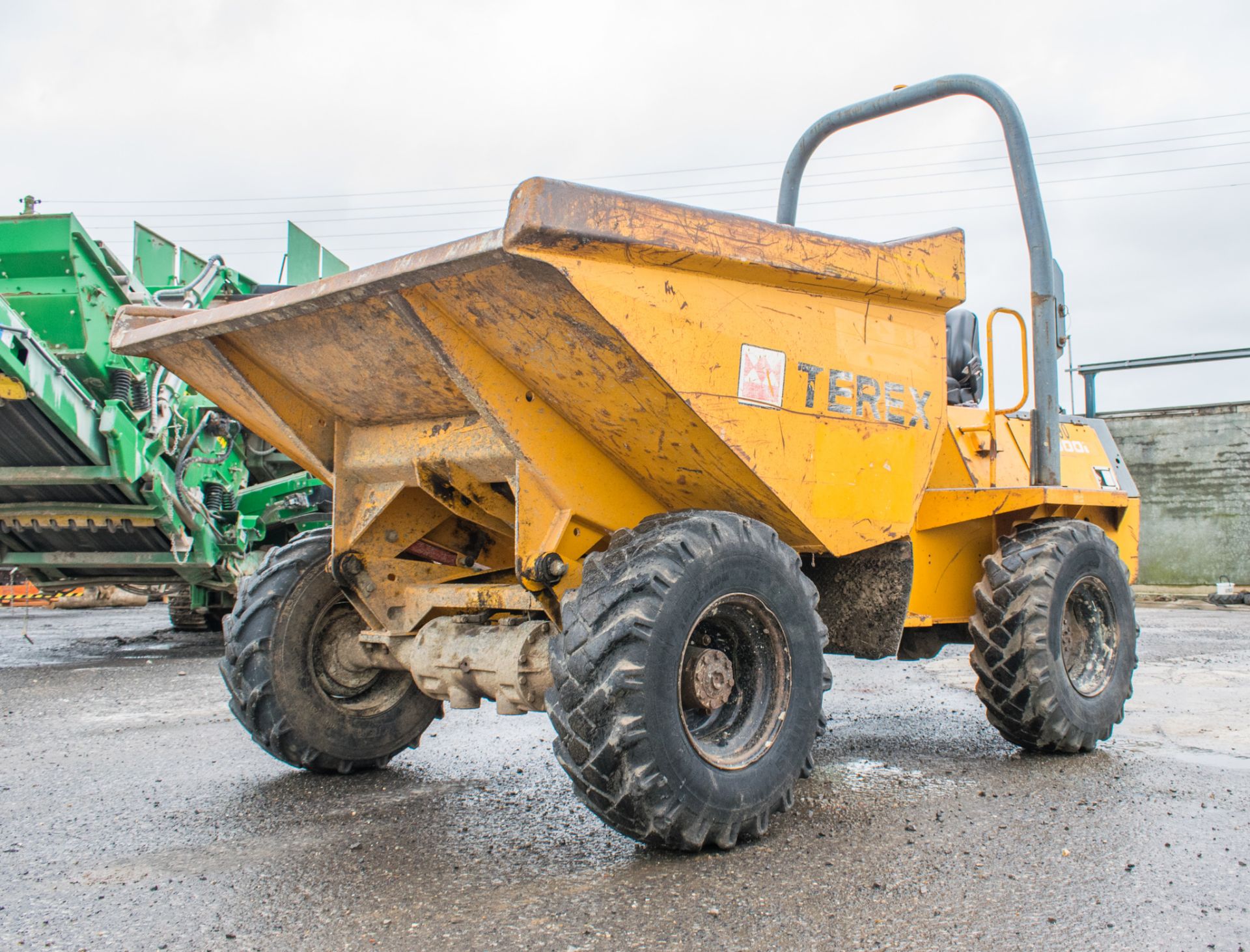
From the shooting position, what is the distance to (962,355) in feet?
16.2

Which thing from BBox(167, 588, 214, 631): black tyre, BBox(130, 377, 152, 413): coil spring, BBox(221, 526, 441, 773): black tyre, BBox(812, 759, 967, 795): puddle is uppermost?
BBox(130, 377, 152, 413): coil spring

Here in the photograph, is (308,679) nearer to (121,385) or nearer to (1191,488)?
(121,385)

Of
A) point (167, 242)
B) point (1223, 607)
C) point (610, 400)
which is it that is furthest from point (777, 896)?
point (1223, 607)

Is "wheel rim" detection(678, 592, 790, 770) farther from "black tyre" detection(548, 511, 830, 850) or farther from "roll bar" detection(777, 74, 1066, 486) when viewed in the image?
"roll bar" detection(777, 74, 1066, 486)

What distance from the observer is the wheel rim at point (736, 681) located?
10.0ft

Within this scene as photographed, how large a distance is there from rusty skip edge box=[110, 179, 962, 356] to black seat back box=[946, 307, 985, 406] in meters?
1.32

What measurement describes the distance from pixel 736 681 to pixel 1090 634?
2273 mm

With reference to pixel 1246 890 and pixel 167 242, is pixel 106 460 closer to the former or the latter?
pixel 167 242

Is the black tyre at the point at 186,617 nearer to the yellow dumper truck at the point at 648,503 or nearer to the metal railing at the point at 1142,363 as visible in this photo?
the yellow dumper truck at the point at 648,503

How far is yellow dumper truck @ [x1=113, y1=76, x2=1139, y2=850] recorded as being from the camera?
2799 millimetres

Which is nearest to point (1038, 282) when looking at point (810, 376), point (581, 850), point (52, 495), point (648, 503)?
point (810, 376)

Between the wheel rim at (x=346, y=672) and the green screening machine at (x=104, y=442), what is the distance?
3738 mm

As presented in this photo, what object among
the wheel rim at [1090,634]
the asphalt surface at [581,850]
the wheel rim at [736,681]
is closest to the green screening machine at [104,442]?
the asphalt surface at [581,850]

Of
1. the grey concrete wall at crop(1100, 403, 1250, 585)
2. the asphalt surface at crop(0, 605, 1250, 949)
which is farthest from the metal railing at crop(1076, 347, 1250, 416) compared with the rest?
the asphalt surface at crop(0, 605, 1250, 949)
